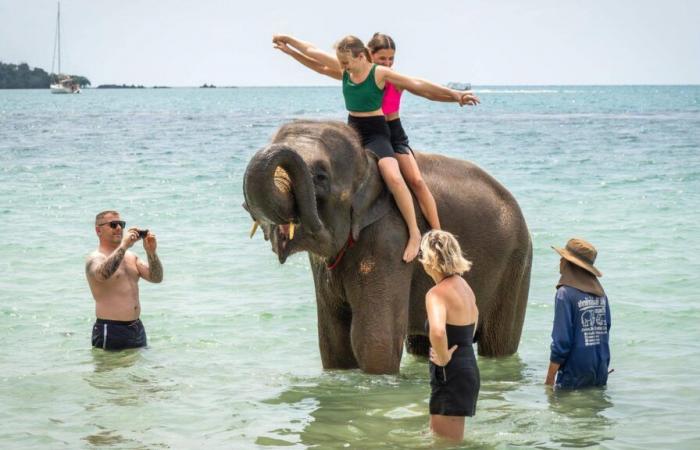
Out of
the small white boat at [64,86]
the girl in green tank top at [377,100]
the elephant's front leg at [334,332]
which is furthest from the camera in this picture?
the small white boat at [64,86]

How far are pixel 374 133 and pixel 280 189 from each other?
1.01 meters

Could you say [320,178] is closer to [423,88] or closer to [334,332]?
[423,88]

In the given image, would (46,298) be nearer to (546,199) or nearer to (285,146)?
(285,146)

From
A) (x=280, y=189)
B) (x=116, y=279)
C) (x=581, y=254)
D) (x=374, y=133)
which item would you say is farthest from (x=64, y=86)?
(x=280, y=189)

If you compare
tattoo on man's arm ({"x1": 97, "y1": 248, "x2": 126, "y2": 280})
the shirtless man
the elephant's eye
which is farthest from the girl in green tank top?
tattoo on man's arm ({"x1": 97, "y1": 248, "x2": 126, "y2": 280})

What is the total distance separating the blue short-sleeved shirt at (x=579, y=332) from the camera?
7.79 meters

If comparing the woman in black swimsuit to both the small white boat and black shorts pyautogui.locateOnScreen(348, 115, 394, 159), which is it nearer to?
black shorts pyautogui.locateOnScreen(348, 115, 394, 159)

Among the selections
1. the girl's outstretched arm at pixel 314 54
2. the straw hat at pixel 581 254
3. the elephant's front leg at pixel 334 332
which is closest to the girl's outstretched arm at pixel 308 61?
the girl's outstretched arm at pixel 314 54

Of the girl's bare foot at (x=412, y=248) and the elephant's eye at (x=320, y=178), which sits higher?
the elephant's eye at (x=320, y=178)

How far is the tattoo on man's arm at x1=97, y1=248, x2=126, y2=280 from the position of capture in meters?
9.02

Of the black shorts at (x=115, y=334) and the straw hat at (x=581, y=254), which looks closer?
the straw hat at (x=581, y=254)

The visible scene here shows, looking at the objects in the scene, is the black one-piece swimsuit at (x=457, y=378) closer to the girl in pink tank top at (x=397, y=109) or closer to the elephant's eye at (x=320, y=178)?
the girl in pink tank top at (x=397, y=109)

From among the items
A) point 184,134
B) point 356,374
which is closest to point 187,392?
point 356,374

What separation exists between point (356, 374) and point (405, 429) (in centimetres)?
92
